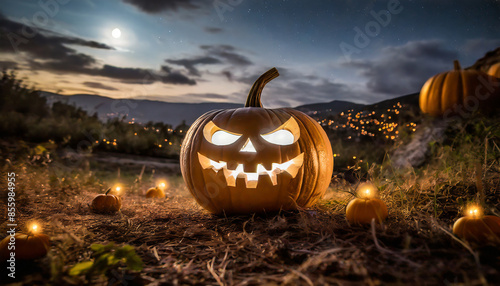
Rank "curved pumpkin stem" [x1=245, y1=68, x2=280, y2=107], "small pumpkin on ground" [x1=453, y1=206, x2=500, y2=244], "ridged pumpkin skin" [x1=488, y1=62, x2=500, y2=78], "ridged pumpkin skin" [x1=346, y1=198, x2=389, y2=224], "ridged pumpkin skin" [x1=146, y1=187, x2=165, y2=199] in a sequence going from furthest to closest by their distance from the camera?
"ridged pumpkin skin" [x1=488, y1=62, x2=500, y2=78] → "ridged pumpkin skin" [x1=146, y1=187, x2=165, y2=199] → "curved pumpkin stem" [x1=245, y1=68, x2=280, y2=107] → "ridged pumpkin skin" [x1=346, y1=198, x2=389, y2=224] → "small pumpkin on ground" [x1=453, y1=206, x2=500, y2=244]

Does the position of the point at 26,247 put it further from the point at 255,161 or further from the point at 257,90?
the point at 257,90

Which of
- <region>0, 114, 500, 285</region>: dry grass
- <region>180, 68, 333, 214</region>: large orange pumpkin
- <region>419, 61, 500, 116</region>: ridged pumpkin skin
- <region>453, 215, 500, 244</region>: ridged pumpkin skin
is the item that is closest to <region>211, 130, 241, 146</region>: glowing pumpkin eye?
<region>180, 68, 333, 214</region>: large orange pumpkin

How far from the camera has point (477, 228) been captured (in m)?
1.63

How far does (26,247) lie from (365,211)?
2.00 m

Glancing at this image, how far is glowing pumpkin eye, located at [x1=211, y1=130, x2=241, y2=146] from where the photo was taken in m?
2.44

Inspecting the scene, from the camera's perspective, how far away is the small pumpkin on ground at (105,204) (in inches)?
113

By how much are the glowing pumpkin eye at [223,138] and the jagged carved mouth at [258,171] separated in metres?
0.15

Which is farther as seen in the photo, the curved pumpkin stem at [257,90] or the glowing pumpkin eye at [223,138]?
the curved pumpkin stem at [257,90]

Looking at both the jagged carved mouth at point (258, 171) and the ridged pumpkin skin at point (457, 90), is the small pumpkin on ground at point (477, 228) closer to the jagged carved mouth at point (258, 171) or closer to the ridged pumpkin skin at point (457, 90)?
the jagged carved mouth at point (258, 171)

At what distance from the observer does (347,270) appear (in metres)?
1.33

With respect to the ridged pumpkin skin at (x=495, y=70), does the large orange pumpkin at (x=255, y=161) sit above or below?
below

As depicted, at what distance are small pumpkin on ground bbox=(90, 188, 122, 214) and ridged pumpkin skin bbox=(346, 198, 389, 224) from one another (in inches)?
84.6

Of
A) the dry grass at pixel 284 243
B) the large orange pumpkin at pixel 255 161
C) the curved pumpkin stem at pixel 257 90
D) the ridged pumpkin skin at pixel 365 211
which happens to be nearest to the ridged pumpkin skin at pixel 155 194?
the dry grass at pixel 284 243

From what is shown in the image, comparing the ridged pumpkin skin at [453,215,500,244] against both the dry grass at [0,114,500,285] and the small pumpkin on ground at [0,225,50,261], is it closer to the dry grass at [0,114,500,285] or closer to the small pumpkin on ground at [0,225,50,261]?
the dry grass at [0,114,500,285]
